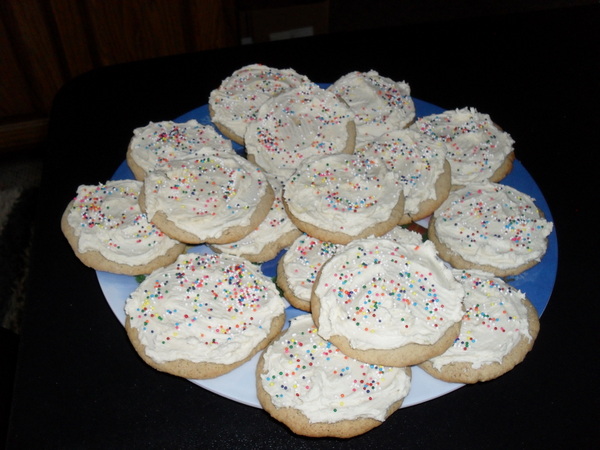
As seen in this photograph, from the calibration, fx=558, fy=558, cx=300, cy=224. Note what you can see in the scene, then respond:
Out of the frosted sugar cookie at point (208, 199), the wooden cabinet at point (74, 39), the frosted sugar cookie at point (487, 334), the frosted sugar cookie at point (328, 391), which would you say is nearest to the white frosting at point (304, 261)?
the frosted sugar cookie at point (208, 199)

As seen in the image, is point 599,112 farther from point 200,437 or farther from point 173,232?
point 200,437

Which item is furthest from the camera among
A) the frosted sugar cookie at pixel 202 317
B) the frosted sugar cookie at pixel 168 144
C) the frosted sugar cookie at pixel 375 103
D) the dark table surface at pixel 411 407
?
the frosted sugar cookie at pixel 375 103

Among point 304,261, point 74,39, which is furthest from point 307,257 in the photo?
point 74,39

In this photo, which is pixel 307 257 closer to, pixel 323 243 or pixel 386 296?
pixel 323 243

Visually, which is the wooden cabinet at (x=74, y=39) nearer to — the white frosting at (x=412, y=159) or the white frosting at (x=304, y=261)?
the white frosting at (x=412, y=159)

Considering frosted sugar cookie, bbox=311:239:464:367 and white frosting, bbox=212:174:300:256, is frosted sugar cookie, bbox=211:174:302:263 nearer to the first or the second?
white frosting, bbox=212:174:300:256

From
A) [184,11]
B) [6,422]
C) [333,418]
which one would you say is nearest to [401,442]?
[333,418]

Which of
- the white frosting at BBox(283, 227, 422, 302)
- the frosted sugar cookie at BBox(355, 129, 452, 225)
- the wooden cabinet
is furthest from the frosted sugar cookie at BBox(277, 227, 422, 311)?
the wooden cabinet
